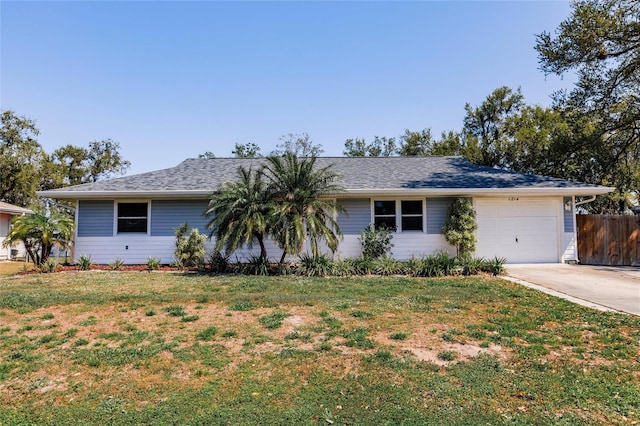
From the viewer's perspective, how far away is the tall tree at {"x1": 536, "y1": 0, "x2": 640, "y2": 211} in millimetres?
11242

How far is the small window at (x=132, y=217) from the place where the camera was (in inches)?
483

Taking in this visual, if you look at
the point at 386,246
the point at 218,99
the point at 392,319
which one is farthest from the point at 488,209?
the point at 218,99

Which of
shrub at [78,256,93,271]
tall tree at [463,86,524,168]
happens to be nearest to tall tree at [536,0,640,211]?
tall tree at [463,86,524,168]

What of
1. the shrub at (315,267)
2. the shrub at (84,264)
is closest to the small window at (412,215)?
the shrub at (315,267)

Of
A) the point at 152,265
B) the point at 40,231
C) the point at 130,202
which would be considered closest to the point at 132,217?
the point at 130,202

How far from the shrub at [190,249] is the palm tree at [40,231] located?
3657 millimetres

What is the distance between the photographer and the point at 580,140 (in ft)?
51.3

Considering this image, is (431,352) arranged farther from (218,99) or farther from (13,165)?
(13,165)

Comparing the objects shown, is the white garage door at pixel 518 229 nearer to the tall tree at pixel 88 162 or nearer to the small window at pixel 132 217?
the small window at pixel 132 217

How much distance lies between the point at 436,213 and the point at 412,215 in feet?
2.76

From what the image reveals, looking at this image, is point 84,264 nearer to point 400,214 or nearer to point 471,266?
point 400,214

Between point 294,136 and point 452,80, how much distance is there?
1744cm

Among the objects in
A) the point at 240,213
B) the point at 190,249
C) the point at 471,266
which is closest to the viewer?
the point at 240,213

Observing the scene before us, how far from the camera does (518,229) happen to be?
1204cm
